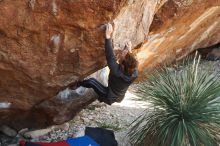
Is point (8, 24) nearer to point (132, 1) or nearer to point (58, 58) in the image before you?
point (58, 58)

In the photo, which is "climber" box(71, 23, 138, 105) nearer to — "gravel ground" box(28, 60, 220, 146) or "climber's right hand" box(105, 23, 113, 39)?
"climber's right hand" box(105, 23, 113, 39)

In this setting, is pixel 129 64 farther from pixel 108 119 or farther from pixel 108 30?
pixel 108 119

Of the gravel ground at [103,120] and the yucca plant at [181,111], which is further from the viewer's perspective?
the gravel ground at [103,120]

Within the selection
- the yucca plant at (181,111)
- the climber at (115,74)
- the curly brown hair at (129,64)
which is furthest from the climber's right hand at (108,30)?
the yucca plant at (181,111)

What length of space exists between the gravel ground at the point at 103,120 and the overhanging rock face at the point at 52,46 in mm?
285

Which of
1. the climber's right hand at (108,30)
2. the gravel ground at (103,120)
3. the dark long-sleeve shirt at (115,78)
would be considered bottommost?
the gravel ground at (103,120)

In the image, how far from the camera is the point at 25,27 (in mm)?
5156

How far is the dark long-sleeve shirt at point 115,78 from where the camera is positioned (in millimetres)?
5341

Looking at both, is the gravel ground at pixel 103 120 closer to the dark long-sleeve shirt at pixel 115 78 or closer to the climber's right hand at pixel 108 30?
the dark long-sleeve shirt at pixel 115 78

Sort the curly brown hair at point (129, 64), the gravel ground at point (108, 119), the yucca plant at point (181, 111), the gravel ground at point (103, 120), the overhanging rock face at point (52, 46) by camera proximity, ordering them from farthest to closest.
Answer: the gravel ground at point (108, 119) < the gravel ground at point (103, 120) < the yucca plant at point (181, 111) < the curly brown hair at point (129, 64) < the overhanging rock face at point (52, 46)

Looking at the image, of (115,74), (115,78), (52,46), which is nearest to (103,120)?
(115,78)

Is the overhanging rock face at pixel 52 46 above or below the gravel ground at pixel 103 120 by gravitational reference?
above

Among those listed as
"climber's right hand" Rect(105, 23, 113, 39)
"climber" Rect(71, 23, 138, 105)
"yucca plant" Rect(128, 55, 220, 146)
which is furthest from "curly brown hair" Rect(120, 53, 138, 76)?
"yucca plant" Rect(128, 55, 220, 146)

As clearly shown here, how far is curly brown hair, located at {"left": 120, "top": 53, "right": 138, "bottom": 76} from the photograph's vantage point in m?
5.66
